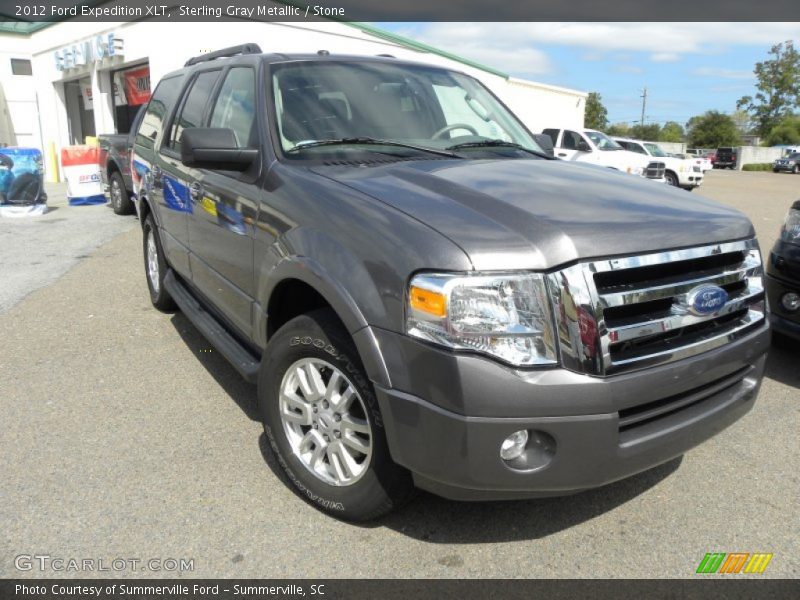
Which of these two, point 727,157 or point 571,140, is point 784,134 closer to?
point 727,157

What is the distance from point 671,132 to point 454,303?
118m

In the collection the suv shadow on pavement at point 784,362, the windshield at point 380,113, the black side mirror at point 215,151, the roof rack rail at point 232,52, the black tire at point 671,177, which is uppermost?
the roof rack rail at point 232,52

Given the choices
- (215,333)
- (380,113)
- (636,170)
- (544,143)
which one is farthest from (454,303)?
(636,170)

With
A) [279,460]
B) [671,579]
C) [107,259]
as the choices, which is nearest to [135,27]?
[107,259]

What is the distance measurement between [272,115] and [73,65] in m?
19.4

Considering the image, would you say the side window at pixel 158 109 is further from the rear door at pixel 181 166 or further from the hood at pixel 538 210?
the hood at pixel 538 210

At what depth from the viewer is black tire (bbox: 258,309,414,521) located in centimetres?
240

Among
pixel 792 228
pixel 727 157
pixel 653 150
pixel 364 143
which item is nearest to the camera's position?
pixel 364 143

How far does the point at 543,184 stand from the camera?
2.77m

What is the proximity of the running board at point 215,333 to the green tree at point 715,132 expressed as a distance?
77.6 m

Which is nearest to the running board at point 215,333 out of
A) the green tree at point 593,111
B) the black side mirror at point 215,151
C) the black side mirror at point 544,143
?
the black side mirror at point 215,151

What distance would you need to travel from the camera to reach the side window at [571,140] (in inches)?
736

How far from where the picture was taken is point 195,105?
4293 millimetres

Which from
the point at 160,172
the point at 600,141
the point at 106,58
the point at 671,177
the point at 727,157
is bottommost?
the point at 727,157
